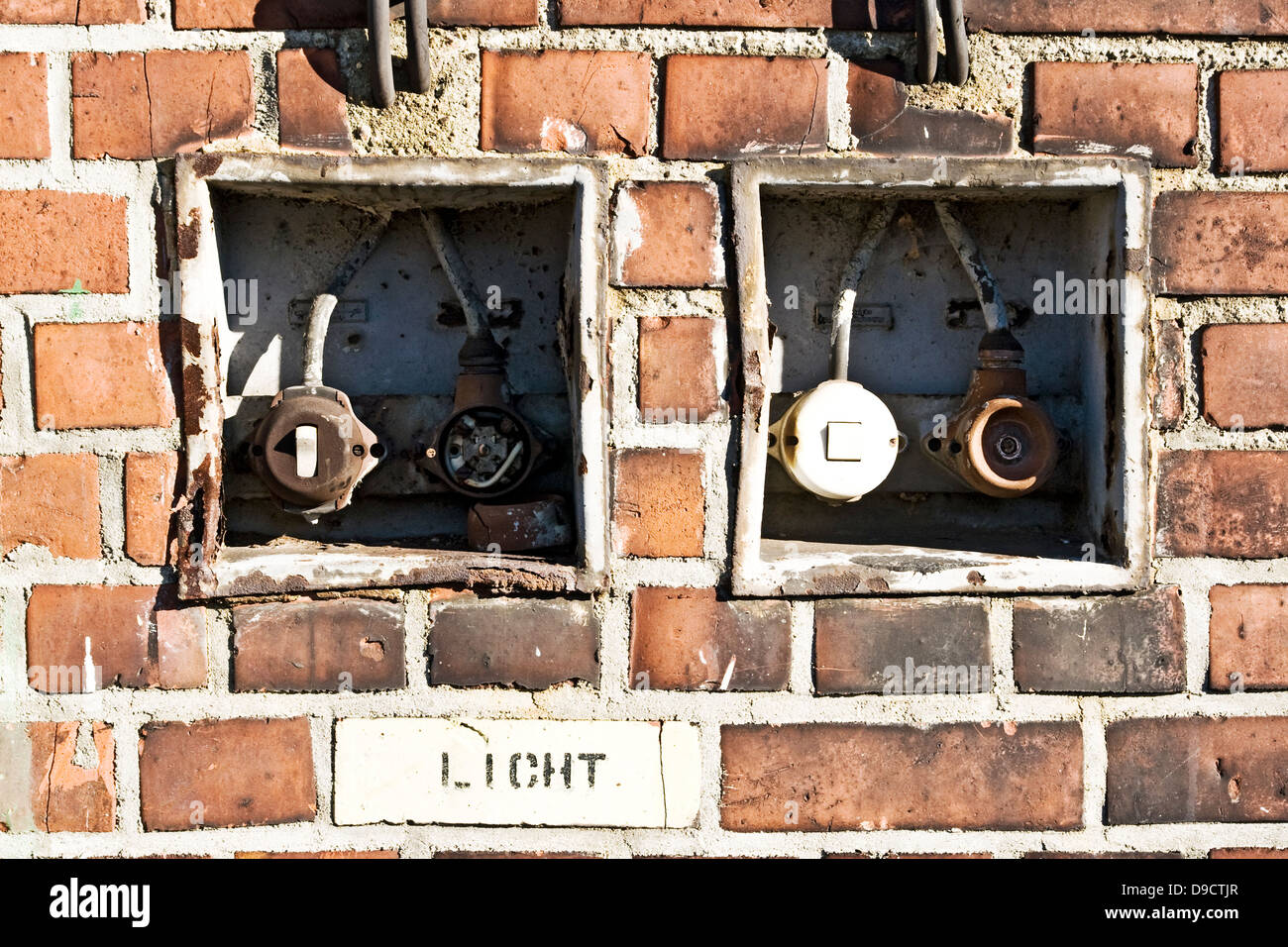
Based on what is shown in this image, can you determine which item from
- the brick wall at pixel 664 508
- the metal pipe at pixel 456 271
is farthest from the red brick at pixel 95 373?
the metal pipe at pixel 456 271

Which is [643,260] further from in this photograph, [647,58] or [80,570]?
[80,570]

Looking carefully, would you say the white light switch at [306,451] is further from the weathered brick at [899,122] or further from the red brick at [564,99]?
the weathered brick at [899,122]

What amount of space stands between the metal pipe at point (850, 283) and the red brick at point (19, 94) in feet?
2.30

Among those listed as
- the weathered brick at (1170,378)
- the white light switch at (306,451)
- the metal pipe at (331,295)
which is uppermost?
the metal pipe at (331,295)

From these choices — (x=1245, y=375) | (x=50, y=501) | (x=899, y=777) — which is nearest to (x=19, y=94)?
(x=50, y=501)

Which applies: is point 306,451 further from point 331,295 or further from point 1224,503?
point 1224,503

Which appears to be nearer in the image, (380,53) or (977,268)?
(380,53)

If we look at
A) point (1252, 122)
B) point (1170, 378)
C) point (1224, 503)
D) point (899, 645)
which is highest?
point (1252, 122)

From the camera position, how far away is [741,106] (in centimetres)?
86

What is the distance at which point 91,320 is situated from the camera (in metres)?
0.86

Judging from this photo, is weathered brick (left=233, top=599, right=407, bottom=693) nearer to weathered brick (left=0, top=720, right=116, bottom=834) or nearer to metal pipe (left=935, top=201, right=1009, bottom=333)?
weathered brick (left=0, top=720, right=116, bottom=834)

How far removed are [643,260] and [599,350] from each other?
86 mm

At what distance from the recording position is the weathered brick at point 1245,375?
0.88 meters

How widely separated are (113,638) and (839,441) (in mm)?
648
